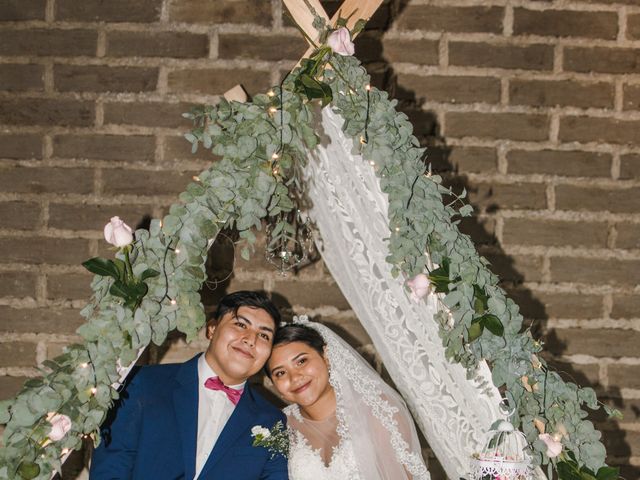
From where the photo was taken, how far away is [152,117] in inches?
129

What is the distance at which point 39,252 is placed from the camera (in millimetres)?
3230

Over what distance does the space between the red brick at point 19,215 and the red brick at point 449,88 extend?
162 centimetres

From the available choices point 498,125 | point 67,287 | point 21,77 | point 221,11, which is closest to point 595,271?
point 498,125

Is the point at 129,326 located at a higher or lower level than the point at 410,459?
higher

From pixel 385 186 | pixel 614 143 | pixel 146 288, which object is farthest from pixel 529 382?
pixel 614 143

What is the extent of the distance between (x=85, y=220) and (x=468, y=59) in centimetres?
177

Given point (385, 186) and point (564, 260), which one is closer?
point (385, 186)

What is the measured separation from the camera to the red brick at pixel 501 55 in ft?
11.0

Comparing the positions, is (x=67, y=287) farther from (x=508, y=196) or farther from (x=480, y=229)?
(x=508, y=196)

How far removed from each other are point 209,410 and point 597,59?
2206mm

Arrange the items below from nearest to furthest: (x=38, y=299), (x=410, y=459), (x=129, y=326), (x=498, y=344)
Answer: (x=129, y=326), (x=498, y=344), (x=410, y=459), (x=38, y=299)

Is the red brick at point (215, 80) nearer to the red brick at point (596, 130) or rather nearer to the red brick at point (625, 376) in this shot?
the red brick at point (596, 130)

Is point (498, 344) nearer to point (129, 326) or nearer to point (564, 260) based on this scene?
point (129, 326)

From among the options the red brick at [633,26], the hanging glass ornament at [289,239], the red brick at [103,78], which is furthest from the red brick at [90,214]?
the red brick at [633,26]
